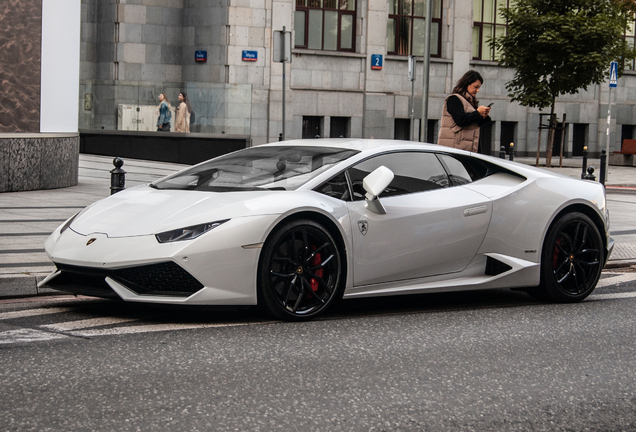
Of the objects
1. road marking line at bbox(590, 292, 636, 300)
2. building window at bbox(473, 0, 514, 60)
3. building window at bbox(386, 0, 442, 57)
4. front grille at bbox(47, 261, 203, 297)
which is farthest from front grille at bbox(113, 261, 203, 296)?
building window at bbox(473, 0, 514, 60)

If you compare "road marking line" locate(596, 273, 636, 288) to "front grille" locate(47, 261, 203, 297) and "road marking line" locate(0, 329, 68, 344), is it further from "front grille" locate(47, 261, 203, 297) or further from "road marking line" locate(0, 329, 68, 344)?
"road marking line" locate(0, 329, 68, 344)

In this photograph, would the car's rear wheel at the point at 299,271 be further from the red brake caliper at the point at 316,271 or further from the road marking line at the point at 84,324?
the road marking line at the point at 84,324

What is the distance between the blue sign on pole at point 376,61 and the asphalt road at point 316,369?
79.0ft

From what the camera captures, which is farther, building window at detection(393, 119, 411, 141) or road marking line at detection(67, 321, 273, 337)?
building window at detection(393, 119, 411, 141)

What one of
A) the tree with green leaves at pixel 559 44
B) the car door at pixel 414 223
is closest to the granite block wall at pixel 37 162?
the car door at pixel 414 223

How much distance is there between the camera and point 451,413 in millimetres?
4113

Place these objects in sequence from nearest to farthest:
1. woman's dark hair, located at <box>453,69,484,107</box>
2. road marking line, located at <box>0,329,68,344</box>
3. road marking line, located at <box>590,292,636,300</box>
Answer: road marking line, located at <box>0,329,68,344</box> → road marking line, located at <box>590,292,636,300</box> → woman's dark hair, located at <box>453,69,484,107</box>

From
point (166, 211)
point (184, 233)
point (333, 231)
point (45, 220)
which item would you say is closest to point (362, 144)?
point (333, 231)

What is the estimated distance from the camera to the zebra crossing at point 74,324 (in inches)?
213

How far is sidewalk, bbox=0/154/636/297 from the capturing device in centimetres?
718

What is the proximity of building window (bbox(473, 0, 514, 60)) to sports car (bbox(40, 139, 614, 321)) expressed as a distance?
86.0 ft

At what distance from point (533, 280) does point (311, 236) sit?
2.03 meters

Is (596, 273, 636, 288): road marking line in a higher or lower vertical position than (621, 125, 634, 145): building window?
lower

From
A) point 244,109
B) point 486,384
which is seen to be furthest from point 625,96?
point 486,384
